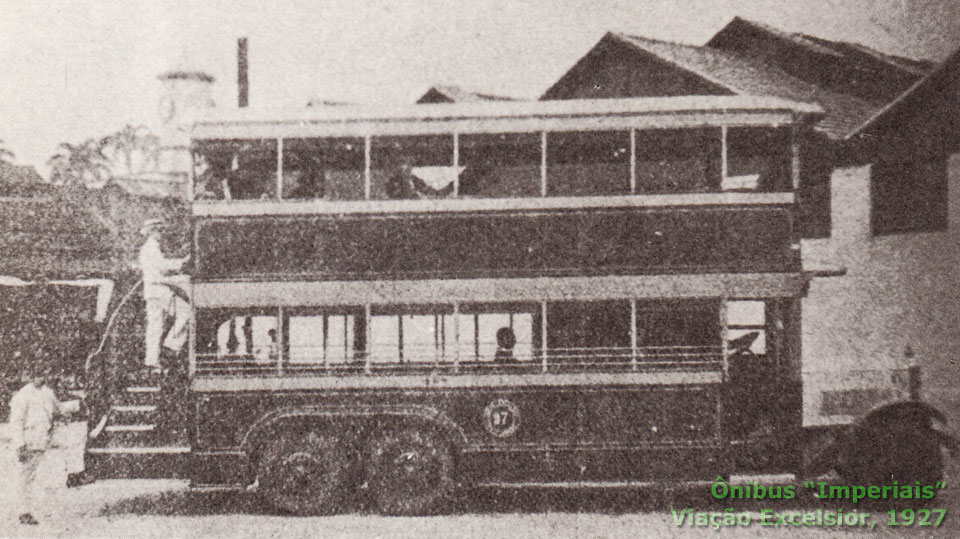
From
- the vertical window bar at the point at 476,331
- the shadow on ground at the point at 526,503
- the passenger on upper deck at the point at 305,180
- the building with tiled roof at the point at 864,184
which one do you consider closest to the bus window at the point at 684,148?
the building with tiled roof at the point at 864,184

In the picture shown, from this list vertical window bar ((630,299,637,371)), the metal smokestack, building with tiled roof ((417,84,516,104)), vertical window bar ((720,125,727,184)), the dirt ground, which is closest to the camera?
the dirt ground

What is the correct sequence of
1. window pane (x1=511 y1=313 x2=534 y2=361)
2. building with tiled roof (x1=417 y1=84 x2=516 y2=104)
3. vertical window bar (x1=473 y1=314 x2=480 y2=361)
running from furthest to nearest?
building with tiled roof (x1=417 y1=84 x2=516 y2=104) → window pane (x1=511 y1=313 x2=534 y2=361) → vertical window bar (x1=473 y1=314 x2=480 y2=361)

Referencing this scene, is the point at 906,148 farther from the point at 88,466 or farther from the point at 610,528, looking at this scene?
the point at 88,466

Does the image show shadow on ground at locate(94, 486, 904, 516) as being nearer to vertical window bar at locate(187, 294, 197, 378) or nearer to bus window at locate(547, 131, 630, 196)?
vertical window bar at locate(187, 294, 197, 378)

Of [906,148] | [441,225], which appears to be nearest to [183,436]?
[441,225]

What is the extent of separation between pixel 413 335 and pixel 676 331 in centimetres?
228

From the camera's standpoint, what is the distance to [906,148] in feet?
27.3

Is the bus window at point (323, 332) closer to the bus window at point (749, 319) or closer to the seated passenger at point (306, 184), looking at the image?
the seated passenger at point (306, 184)

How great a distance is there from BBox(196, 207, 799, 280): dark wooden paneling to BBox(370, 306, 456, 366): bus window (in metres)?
0.54

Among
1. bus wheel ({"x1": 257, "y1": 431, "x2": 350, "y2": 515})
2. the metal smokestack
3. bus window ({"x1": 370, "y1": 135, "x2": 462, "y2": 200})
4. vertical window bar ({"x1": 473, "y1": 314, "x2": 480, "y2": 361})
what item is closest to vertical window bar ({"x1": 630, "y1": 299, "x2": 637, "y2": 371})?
vertical window bar ({"x1": 473, "y1": 314, "x2": 480, "y2": 361})

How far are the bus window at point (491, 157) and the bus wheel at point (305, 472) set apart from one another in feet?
7.43

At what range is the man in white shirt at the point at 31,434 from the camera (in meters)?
6.66

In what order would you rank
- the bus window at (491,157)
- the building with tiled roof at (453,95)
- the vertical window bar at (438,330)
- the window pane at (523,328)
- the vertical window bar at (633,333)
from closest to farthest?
the vertical window bar at (633,333), the bus window at (491,157), the vertical window bar at (438,330), the window pane at (523,328), the building with tiled roof at (453,95)

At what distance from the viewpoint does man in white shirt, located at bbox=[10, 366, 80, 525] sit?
666cm
